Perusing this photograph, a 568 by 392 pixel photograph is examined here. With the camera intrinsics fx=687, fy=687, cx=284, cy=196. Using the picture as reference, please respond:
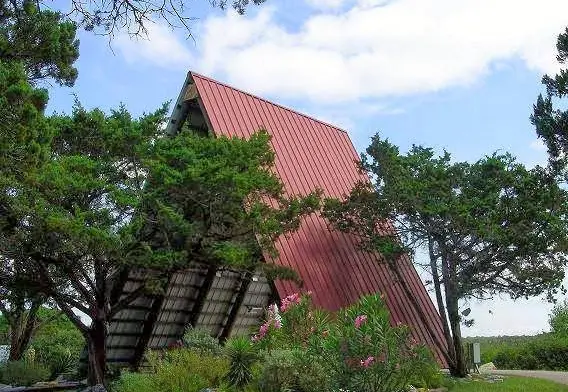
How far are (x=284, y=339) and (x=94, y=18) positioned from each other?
19.2 feet

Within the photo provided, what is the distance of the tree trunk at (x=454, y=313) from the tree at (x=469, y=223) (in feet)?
0.08

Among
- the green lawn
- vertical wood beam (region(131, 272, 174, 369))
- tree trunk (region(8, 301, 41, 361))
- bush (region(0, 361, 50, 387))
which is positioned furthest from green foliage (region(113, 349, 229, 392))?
tree trunk (region(8, 301, 41, 361))

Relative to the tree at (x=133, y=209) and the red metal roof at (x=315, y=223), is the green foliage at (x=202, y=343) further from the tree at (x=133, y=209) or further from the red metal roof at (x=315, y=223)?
the red metal roof at (x=315, y=223)

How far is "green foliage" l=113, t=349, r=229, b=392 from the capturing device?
1025 centimetres

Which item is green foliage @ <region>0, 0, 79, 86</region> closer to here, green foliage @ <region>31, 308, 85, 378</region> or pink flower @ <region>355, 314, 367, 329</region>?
pink flower @ <region>355, 314, 367, 329</region>

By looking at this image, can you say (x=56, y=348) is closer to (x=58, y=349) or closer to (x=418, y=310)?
(x=58, y=349)

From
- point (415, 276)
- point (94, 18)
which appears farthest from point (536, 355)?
point (94, 18)

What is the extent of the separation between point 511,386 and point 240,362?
6.39m

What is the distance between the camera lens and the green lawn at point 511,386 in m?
13.2

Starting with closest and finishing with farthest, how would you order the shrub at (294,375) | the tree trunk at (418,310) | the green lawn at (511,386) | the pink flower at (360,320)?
the pink flower at (360,320)
the shrub at (294,375)
the green lawn at (511,386)
the tree trunk at (418,310)

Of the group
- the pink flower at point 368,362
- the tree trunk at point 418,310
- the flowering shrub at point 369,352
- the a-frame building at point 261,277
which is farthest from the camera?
the a-frame building at point 261,277

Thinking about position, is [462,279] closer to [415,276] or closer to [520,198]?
[520,198]

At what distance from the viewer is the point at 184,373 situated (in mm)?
10328

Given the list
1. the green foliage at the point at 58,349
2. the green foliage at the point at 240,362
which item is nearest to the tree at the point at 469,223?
the green foliage at the point at 240,362
